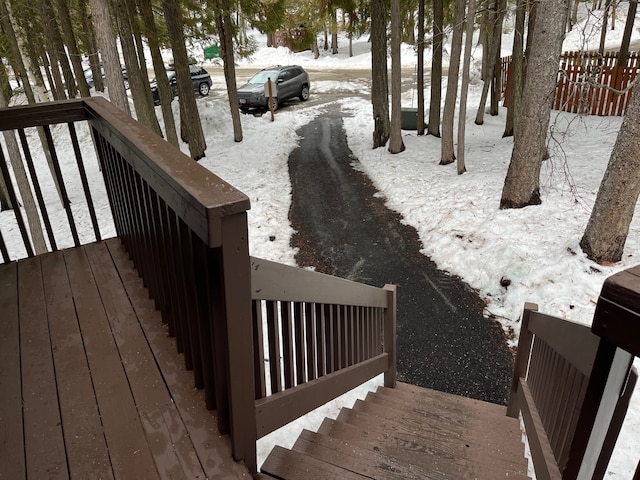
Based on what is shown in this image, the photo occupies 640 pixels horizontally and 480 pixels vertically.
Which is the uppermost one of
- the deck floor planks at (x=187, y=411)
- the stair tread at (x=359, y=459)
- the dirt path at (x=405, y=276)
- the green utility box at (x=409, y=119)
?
the deck floor planks at (x=187, y=411)

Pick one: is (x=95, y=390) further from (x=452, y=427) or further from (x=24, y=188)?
(x=24, y=188)

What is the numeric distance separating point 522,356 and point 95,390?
11.1 ft

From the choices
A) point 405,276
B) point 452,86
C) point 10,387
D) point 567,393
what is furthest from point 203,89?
point 567,393

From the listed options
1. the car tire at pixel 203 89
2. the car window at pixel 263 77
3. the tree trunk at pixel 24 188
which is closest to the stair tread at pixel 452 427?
the tree trunk at pixel 24 188

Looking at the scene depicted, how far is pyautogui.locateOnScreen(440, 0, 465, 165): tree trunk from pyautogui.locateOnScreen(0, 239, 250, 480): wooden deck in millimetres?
9788

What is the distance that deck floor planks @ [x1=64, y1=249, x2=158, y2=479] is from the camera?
5.70 ft

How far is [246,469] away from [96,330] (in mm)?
1301

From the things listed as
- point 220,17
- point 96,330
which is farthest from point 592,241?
point 220,17

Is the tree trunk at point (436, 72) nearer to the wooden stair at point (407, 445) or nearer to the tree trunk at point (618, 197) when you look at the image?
the tree trunk at point (618, 197)

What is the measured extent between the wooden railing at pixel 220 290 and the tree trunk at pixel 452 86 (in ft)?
29.1

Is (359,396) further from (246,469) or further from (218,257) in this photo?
(218,257)

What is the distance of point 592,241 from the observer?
6.14 m

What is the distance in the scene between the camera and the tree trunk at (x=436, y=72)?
12789 mm

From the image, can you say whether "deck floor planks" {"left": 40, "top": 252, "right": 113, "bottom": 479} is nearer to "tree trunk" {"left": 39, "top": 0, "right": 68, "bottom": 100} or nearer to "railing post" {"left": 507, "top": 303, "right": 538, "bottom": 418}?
"railing post" {"left": 507, "top": 303, "right": 538, "bottom": 418}
